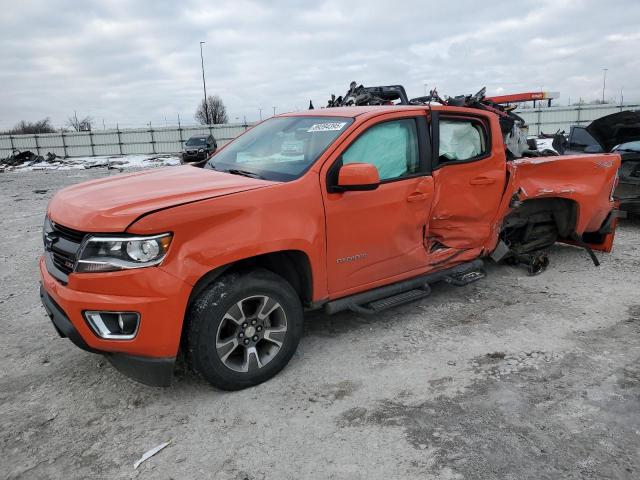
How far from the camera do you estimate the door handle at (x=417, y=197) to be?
12.7 feet

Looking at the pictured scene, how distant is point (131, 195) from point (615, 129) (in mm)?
7145

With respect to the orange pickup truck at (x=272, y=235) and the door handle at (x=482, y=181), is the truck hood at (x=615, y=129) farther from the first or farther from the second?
the door handle at (x=482, y=181)

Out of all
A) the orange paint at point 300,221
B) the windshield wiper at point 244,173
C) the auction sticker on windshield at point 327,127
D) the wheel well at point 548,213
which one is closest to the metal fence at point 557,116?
the wheel well at point 548,213

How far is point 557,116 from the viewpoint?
3156 centimetres

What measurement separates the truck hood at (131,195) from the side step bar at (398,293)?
1.09 meters

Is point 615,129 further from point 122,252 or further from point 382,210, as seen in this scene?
point 122,252

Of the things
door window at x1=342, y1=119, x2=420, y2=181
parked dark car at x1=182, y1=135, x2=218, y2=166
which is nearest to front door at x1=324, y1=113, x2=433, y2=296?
door window at x1=342, y1=119, x2=420, y2=181

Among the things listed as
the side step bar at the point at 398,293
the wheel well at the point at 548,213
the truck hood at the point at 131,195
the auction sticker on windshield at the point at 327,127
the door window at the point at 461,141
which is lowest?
the side step bar at the point at 398,293

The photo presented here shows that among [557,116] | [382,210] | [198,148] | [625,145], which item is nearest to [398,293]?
[382,210]

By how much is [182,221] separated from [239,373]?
1.06m

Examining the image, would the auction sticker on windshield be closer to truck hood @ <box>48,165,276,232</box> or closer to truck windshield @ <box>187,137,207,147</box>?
truck hood @ <box>48,165,276,232</box>

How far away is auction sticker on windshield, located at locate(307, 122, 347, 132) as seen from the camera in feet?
12.2

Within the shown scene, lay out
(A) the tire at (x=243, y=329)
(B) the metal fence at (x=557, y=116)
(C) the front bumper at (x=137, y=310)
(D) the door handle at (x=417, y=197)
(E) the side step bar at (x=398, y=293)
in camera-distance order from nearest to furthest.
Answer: (C) the front bumper at (x=137, y=310)
(A) the tire at (x=243, y=329)
(E) the side step bar at (x=398, y=293)
(D) the door handle at (x=417, y=197)
(B) the metal fence at (x=557, y=116)

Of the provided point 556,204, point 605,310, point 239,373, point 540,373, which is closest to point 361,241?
point 239,373
